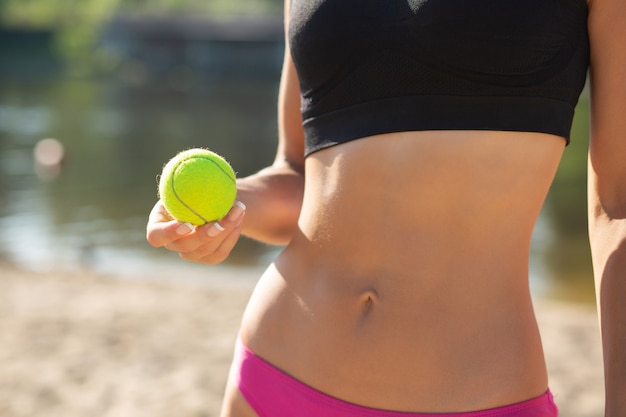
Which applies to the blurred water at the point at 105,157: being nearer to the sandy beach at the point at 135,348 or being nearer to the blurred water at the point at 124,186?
the blurred water at the point at 124,186

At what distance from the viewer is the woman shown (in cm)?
152

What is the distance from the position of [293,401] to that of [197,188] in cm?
46

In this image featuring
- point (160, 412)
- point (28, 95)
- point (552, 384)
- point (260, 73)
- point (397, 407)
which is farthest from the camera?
point (260, 73)

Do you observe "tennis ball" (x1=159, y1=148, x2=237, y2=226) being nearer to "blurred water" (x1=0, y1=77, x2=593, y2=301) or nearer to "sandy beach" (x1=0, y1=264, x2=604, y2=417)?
"sandy beach" (x1=0, y1=264, x2=604, y2=417)

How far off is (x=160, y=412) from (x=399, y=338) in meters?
4.05

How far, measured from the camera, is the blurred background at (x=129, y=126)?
432 inches

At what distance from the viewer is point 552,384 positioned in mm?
5977

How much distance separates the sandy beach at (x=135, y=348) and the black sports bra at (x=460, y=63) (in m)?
3.99

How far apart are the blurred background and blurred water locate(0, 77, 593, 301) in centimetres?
3

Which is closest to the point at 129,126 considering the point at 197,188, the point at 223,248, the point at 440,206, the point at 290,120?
the point at 290,120

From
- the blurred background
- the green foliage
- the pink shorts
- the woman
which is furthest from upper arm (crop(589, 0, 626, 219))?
the green foliage

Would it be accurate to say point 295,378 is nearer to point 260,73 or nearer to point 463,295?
point 463,295

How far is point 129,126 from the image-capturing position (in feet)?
81.0

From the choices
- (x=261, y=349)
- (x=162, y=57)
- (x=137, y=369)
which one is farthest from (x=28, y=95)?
(x=261, y=349)
